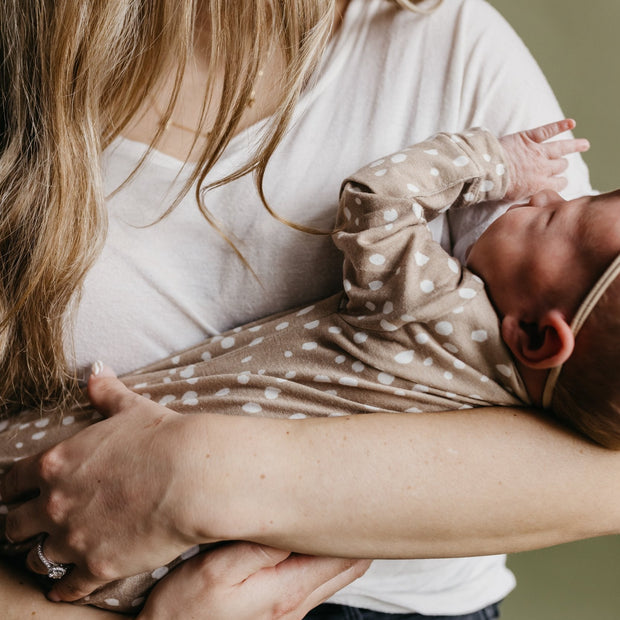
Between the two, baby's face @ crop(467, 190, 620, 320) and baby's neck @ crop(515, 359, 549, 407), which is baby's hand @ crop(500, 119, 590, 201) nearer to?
baby's face @ crop(467, 190, 620, 320)

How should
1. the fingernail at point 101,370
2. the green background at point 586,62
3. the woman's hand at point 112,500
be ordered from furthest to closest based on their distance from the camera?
the green background at point 586,62, the fingernail at point 101,370, the woman's hand at point 112,500

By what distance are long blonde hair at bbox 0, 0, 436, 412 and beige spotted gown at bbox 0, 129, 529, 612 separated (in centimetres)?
15

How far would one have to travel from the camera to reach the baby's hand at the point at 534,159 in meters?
0.87

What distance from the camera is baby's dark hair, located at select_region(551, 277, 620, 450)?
703 millimetres

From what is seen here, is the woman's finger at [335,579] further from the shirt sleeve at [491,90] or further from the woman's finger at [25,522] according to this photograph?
the shirt sleeve at [491,90]

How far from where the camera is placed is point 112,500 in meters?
0.72

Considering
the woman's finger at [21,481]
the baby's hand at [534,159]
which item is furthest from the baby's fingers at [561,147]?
the woman's finger at [21,481]

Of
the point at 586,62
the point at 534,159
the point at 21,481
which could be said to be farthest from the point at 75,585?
the point at 586,62

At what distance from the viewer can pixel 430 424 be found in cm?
75

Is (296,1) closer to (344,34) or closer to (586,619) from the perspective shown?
(344,34)

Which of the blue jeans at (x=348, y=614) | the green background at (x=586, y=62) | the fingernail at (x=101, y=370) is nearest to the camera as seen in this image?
the fingernail at (x=101, y=370)

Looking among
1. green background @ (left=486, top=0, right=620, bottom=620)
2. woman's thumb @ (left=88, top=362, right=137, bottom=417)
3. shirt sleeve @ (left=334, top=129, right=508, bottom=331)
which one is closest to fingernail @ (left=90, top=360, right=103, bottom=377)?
woman's thumb @ (left=88, top=362, right=137, bottom=417)

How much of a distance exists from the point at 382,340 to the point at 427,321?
6cm

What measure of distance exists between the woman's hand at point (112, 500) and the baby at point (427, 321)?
7 centimetres
